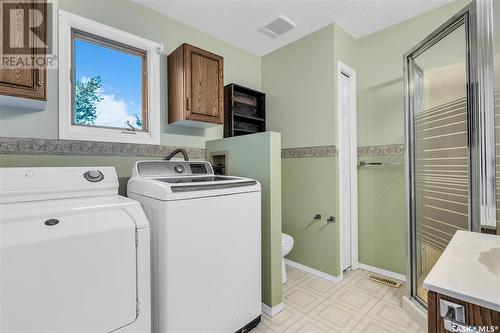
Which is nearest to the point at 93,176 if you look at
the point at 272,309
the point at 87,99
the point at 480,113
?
the point at 87,99

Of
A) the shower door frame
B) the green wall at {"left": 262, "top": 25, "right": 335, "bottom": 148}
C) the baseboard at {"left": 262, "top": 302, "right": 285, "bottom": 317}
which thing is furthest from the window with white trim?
the shower door frame

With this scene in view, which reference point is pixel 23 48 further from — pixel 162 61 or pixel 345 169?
pixel 345 169

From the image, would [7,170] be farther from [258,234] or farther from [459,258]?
[459,258]

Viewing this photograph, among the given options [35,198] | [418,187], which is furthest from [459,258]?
[35,198]

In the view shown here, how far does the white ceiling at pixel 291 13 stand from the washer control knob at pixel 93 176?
1552 millimetres

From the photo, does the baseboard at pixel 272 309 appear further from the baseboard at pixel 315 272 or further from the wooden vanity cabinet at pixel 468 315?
the wooden vanity cabinet at pixel 468 315

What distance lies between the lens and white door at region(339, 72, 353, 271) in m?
2.60

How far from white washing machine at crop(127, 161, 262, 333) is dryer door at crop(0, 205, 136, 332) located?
18cm

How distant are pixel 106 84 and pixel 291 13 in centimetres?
179

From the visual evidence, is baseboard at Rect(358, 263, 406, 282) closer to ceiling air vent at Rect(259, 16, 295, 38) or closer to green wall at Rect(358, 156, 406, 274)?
green wall at Rect(358, 156, 406, 274)

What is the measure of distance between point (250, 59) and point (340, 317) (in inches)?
114

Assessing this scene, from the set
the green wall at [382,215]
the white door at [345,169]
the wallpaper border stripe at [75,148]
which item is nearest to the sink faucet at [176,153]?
the wallpaper border stripe at [75,148]

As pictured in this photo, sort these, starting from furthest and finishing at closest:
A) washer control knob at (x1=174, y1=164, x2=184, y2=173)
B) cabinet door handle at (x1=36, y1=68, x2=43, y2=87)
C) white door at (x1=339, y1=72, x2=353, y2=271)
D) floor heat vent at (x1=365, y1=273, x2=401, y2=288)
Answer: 1. white door at (x1=339, y1=72, x2=353, y2=271)
2. floor heat vent at (x1=365, y1=273, x2=401, y2=288)
3. washer control knob at (x1=174, y1=164, x2=184, y2=173)
4. cabinet door handle at (x1=36, y1=68, x2=43, y2=87)

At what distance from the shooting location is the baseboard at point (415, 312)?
5.63 feet
